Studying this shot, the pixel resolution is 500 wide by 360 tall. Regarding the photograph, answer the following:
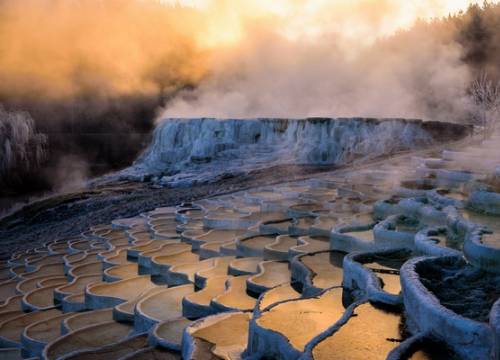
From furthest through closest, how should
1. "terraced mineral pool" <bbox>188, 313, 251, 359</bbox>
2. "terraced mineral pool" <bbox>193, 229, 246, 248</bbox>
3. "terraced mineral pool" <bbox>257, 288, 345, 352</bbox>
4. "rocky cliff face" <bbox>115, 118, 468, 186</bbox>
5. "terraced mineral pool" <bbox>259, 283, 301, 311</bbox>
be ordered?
"rocky cliff face" <bbox>115, 118, 468, 186</bbox>, "terraced mineral pool" <bbox>193, 229, 246, 248</bbox>, "terraced mineral pool" <bbox>259, 283, 301, 311</bbox>, "terraced mineral pool" <bbox>188, 313, 251, 359</bbox>, "terraced mineral pool" <bbox>257, 288, 345, 352</bbox>

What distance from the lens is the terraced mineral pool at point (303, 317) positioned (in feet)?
9.63

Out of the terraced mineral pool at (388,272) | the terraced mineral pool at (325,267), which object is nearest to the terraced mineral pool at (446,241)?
the terraced mineral pool at (388,272)

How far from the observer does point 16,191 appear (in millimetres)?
20672

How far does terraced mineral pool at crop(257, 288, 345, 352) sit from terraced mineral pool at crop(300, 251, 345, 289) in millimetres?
435

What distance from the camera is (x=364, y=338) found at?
270 cm

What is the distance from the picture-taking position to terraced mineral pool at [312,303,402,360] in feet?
Answer: 8.26

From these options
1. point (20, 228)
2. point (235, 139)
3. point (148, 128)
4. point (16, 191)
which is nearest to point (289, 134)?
point (235, 139)

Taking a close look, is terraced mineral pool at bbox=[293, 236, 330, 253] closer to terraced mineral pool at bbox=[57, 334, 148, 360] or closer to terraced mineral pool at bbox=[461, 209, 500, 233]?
terraced mineral pool at bbox=[461, 209, 500, 233]

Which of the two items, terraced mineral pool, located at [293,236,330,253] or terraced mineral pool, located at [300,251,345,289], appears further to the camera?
terraced mineral pool, located at [293,236,330,253]

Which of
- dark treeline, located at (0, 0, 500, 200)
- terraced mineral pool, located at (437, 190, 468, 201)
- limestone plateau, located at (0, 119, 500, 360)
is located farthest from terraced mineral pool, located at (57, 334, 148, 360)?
dark treeline, located at (0, 0, 500, 200)

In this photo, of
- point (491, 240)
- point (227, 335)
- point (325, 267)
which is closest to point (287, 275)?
point (325, 267)

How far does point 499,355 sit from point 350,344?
2.36ft

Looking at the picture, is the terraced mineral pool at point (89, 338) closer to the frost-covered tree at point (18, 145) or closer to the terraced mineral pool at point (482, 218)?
the terraced mineral pool at point (482, 218)

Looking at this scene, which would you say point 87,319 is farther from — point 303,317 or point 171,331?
point 303,317
